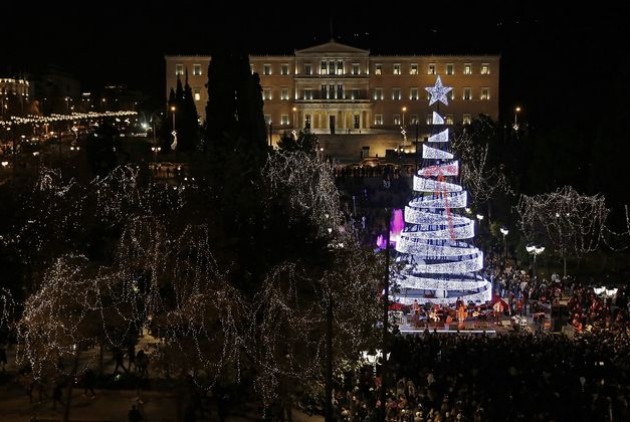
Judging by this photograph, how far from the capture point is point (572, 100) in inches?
2965

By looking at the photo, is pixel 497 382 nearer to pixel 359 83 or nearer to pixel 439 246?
pixel 439 246

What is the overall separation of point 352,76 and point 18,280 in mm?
64901

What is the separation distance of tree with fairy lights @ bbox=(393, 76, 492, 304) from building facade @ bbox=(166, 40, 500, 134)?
5569 centimetres

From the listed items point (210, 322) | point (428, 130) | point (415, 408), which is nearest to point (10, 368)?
point (210, 322)

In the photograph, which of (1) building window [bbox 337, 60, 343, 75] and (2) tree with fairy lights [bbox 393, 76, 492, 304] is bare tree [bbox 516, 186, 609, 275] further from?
(1) building window [bbox 337, 60, 343, 75]

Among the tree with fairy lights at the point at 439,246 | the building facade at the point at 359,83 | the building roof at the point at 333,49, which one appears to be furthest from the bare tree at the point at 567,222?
the building roof at the point at 333,49

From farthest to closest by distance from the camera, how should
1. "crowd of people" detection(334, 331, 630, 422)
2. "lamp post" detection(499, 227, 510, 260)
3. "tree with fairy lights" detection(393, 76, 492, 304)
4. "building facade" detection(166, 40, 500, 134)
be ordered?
"building facade" detection(166, 40, 500, 134) → "lamp post" detection(499, 227, 510, 260) → "tree with fairy lights" detection(393, 76, 492, 304) → "crowd of people" detection(334, 331, 630, 422)

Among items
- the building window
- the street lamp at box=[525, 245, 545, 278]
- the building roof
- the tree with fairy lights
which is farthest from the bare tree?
the building window

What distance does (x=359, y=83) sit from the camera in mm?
83938

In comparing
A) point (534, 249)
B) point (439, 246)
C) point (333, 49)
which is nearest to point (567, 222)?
point (534, 249)

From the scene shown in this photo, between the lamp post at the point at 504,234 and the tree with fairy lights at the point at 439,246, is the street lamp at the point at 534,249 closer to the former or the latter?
the lamp post at the point at 504,234

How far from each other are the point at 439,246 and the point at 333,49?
2296 inches

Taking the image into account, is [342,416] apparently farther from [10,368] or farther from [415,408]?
[10,368]

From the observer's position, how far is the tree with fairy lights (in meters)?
27.2
